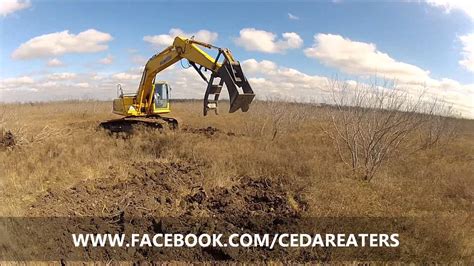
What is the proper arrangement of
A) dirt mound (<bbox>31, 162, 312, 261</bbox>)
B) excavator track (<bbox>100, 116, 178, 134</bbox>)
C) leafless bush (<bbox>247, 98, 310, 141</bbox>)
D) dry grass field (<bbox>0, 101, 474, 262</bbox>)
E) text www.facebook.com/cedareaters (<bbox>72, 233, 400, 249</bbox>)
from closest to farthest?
1. dirt mound (<bbox>31, 162, 312, 261</bbox>)
2. text www.facebook.com/cedareaters (<bbox>72, 233, 400, 249</bbox>)
3. dry grass field (<bbox>0, 101, 474, 262</bbox>)
4. excavator track (<bbox>100, 116, 178, 134</bbox>)
5. leafless bush (<bbox>247, 98, 310, 141</bbox>)

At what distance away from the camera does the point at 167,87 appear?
1446 centimetres

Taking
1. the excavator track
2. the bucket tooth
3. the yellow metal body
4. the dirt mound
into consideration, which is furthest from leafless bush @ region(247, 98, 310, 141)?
the dirt mound

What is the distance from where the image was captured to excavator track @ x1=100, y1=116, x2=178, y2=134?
13578 mm

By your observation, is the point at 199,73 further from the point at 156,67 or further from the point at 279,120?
the point at 279,120

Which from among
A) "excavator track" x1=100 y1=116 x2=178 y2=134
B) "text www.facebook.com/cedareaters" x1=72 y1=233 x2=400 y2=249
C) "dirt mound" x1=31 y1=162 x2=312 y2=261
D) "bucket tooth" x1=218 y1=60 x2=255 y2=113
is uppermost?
"bucket tooth" x1=218 y1=60 x2=255 y2=113

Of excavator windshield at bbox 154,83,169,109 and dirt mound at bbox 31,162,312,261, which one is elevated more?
excavator windshield at bbox 154,83,169,109

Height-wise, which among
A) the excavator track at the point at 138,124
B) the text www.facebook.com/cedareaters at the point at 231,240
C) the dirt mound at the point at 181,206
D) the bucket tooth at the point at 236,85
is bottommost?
→ the text www.facebook.com/cedareaters at the point at 231,240

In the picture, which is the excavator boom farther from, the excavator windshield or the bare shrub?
the bare shrub

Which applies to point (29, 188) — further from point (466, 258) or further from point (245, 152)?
point (466, 258)

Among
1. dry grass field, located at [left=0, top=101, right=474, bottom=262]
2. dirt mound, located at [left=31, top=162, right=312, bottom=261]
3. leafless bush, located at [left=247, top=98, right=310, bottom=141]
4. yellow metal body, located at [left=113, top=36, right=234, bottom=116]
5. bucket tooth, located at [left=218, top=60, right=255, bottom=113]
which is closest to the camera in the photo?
dirt mound, located at [left=31, top=162, right=312, bottom=261]

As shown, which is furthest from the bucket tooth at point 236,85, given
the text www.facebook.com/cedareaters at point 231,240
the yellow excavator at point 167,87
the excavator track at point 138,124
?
the excavator track at point 138,124

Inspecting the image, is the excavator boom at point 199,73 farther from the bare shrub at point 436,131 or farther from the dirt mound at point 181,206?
the bare shrub at point 436,131

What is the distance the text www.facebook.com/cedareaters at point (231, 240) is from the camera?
4539 mm

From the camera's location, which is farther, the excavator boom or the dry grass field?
the excavator boom
